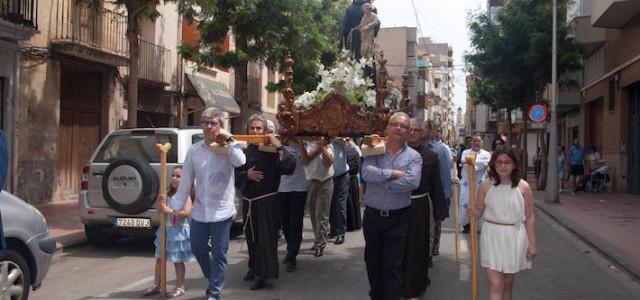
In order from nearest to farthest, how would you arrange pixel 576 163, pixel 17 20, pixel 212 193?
pixel 212 193
pixel 17 20
pixel 576 163

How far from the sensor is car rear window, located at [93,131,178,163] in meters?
8.84

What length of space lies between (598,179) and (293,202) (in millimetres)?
17471

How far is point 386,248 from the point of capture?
554 centimetres

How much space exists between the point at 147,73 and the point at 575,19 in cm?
1585

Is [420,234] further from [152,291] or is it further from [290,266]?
[152,291]

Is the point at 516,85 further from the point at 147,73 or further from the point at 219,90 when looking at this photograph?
the point at 147,73

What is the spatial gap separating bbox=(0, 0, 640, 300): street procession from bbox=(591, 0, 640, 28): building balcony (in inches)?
4.4

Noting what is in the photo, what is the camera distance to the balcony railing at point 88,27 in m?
14.6

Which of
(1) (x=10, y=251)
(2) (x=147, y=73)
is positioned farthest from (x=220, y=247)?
(2) (x=147, y=73)

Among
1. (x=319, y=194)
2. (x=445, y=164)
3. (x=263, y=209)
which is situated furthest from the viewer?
(x=319, y=194)

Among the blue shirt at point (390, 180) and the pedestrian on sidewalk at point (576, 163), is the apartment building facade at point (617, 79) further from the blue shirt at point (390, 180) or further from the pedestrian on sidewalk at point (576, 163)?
the blue shirt at point (390, 180)

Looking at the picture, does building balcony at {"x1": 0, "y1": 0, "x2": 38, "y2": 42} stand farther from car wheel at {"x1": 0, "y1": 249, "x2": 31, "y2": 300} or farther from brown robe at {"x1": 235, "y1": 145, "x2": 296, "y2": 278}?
car wheel at {"x1": 0, "y1": 249, "x2": 31, "y2": 300}

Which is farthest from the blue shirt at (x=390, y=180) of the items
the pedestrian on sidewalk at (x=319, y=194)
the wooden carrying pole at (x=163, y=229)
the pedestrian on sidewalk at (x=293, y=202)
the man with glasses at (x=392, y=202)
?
the pedestrian on sidewalk at (x=319, y=194)

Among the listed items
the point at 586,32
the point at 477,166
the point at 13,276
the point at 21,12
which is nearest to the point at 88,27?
the point at 21,12
